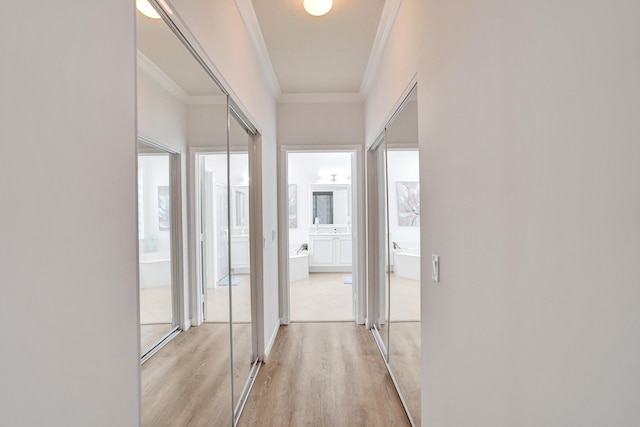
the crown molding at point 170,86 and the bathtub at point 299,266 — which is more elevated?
the crown molding at point 170,86

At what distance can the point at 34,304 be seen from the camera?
59 centimetres

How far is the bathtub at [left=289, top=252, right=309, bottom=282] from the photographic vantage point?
6300mm

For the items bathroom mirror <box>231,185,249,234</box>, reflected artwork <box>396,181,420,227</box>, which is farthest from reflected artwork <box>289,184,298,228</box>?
reflected artwork <box>396,181,420,227</box>

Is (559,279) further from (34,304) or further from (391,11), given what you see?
(391,11)

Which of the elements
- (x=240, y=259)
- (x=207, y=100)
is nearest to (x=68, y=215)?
(x=207, y=100)

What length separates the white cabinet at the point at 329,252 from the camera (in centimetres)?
709

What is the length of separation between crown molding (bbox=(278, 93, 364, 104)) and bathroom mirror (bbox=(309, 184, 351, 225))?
3.54m

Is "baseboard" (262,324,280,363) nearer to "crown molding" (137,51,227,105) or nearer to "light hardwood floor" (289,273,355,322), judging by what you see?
"light hardwood floor" (289,273,355,322)

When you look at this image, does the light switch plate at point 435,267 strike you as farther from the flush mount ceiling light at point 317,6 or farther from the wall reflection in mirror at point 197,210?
the flush mount ceiling light at point 317,6

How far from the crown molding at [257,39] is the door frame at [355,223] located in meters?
0.79

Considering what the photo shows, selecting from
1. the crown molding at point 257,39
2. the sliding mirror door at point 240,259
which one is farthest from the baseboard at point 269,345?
the crown molding at point 257,39

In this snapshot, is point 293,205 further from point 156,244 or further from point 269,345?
point 156,244

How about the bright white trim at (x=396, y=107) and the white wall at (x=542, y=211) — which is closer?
the white wall at (x=542, y=211)

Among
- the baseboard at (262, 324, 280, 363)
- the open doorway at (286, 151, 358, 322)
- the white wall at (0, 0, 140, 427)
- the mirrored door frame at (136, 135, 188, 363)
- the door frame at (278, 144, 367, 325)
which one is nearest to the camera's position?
the white wall at (0, 0, 140, 427)
